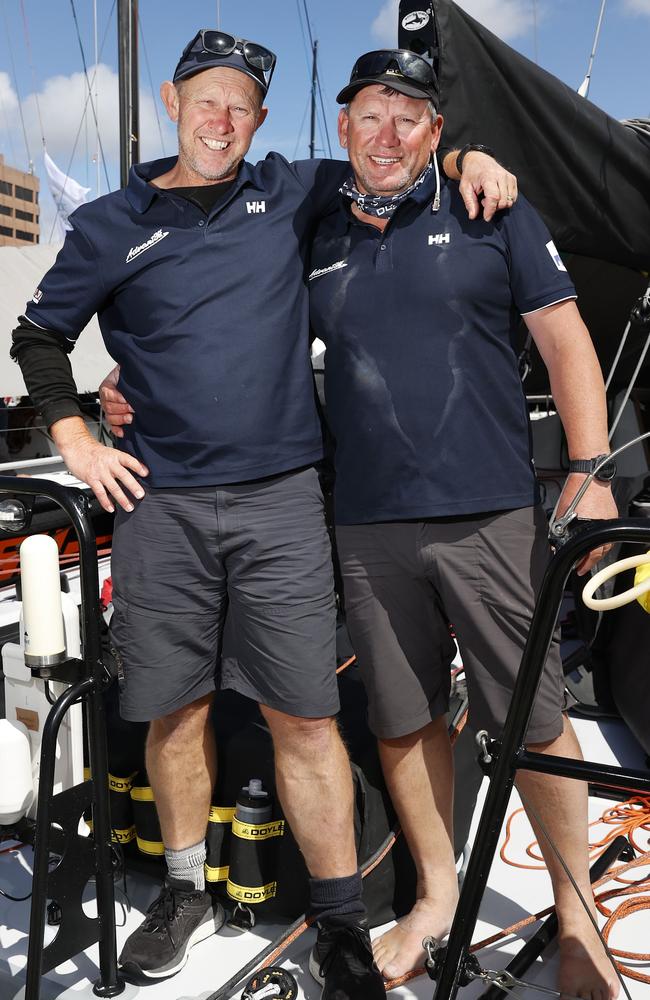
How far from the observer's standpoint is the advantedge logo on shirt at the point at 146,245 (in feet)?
7.14

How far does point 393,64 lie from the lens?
6.72 feet

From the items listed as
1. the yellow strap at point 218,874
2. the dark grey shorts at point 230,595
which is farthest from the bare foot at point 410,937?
the dark grey shorts at point 230,595

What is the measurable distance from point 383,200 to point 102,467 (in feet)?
3.30

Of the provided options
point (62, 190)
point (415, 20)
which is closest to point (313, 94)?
point (62, 190)

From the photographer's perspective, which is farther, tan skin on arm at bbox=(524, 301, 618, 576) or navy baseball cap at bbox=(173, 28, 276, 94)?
navy baseball cap at bbox=(173, 28, 276, 94)

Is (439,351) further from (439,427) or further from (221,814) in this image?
(221,814)

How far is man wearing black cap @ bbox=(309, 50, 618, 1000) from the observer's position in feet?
6.49

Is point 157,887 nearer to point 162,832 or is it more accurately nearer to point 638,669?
point 162,832

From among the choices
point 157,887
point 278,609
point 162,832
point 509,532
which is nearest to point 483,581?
point 509,532

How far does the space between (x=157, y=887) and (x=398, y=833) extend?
0.81 m

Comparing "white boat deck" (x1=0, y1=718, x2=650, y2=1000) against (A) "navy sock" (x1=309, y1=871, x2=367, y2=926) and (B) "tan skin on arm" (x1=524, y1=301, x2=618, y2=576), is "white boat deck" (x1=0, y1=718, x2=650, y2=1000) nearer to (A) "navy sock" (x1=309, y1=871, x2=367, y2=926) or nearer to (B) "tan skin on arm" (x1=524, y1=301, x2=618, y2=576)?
(A) "navy sock" (x1=309, y1=871, x2=367, y2=926)

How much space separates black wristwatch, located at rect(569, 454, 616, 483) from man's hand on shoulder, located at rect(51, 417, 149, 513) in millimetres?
1111

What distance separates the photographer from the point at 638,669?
3.17 meters

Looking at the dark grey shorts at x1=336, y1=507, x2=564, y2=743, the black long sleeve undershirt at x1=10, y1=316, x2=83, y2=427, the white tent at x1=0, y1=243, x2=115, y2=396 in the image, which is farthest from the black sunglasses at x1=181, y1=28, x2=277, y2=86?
the white tent at x1=0, y1=243, x2=115, y2=396
